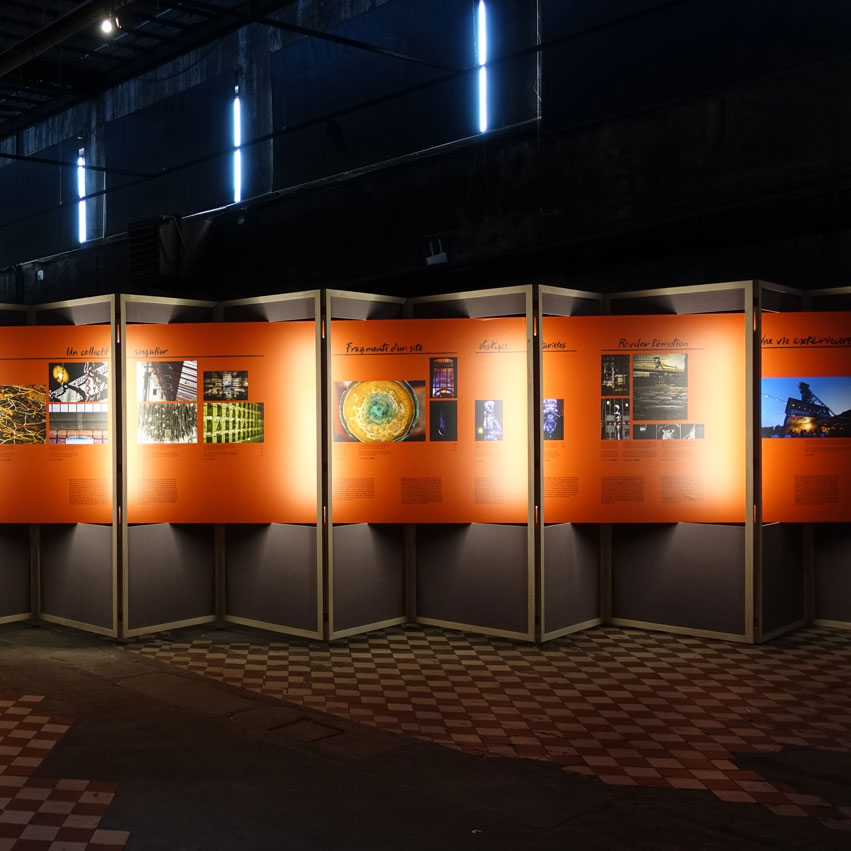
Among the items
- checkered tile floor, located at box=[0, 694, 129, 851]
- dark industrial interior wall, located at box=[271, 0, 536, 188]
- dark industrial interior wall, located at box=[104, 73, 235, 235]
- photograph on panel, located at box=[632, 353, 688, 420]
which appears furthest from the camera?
dark industrial interior wall, located at box=[104, 73, 235, 235]

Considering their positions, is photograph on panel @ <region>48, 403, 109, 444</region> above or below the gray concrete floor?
above

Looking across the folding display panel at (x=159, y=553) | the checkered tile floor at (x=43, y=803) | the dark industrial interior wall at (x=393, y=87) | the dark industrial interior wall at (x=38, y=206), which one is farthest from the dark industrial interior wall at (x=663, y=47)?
the dark industrial interior wall at (x=38, y=206)

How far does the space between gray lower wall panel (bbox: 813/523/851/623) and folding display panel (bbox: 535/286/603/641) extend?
2115 millimetres

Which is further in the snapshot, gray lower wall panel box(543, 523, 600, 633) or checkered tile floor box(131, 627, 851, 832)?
gray lower wall panel box(543, 523, 600, 633)

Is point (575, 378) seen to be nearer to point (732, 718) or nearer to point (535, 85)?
point (732, 718)

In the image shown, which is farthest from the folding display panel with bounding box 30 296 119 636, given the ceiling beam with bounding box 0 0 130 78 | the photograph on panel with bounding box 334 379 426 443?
the ceiling beam with bounding box 0 0 130 78

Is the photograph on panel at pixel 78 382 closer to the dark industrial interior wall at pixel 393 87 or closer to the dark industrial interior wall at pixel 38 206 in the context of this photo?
the dark industrial interior wall at pixel 393 87

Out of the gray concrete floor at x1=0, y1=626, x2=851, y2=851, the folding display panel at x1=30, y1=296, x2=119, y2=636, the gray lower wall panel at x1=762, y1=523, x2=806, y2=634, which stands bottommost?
the gray concrete floor at x1=0, y1=626, x2=851, y2=851

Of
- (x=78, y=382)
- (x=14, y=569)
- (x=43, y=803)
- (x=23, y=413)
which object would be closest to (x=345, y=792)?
(x=43, y=803)

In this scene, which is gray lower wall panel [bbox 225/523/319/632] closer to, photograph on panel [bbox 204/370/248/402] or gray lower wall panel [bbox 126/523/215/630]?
gray lower wall panel [bbox 126/523/215/630]

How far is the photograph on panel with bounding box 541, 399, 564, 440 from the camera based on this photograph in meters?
7.71

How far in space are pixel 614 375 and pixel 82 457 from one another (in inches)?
171

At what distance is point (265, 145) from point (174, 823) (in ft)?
34.9

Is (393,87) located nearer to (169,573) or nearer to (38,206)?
(169,573)
